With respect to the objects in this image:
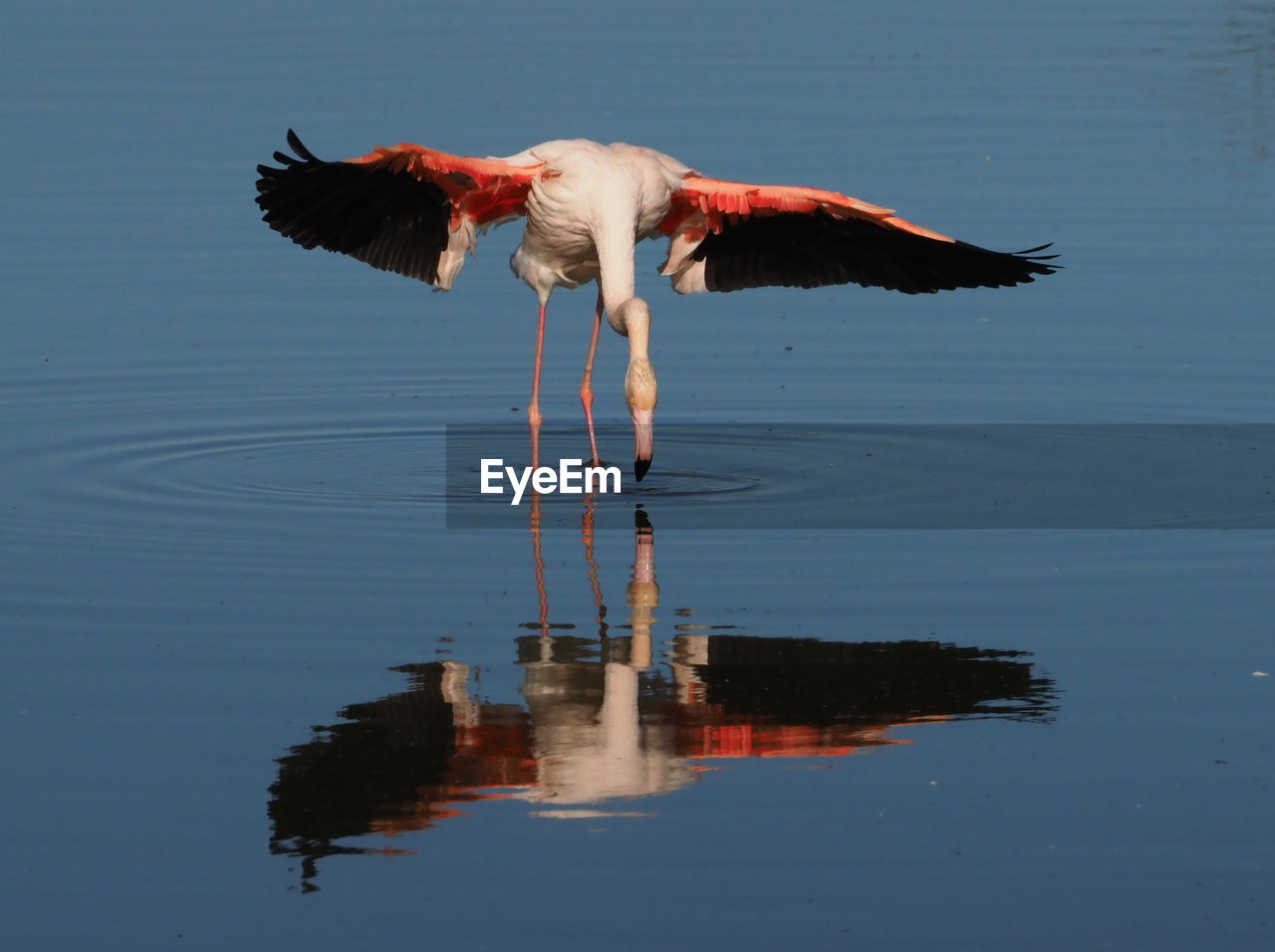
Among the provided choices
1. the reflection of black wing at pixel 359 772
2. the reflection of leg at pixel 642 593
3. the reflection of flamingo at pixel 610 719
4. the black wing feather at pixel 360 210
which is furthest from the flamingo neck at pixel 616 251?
the reflection of black wing at pixel 359 772

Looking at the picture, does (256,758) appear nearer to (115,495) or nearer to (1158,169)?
(115,495)

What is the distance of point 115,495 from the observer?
1232 centimetres

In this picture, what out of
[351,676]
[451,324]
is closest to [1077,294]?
[451,324]

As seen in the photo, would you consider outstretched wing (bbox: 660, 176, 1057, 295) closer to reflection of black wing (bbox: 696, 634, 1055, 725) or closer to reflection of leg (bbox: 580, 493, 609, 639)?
reflection of leg (bbox: 580, 493, 609, 639)

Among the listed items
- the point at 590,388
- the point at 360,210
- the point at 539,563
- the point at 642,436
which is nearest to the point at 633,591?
the point at 539,563

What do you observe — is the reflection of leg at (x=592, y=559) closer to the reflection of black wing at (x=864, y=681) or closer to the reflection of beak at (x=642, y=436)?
the reflection of beak at (x=642, y=436)

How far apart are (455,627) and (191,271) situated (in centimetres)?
868

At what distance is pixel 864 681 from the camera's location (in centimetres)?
919

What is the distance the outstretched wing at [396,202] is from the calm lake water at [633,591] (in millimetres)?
1009

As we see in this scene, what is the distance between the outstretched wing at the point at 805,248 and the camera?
13.5m

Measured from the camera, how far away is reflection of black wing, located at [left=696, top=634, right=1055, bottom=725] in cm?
886

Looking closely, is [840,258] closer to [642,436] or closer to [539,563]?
[642,436]

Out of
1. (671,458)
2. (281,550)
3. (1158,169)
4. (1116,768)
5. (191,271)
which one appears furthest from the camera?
(1158,169)

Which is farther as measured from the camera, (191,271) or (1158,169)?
(1158,169)
